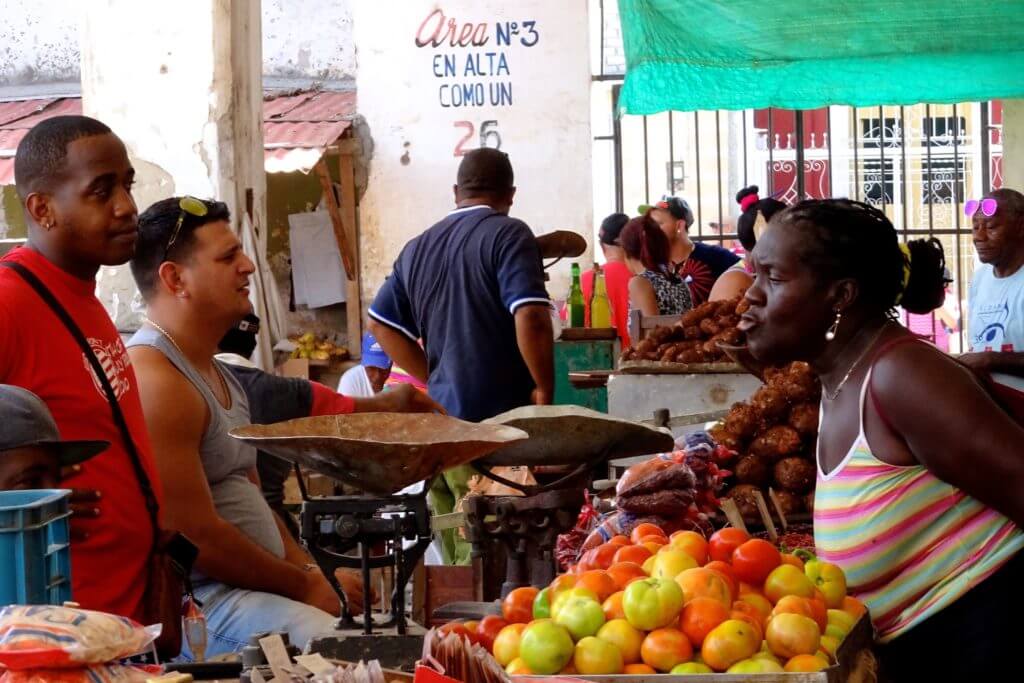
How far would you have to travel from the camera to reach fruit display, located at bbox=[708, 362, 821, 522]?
404 cm

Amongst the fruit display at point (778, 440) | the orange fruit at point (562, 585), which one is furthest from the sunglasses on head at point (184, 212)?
the orange fruit at point (562, 585)

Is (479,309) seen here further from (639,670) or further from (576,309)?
(639,670)

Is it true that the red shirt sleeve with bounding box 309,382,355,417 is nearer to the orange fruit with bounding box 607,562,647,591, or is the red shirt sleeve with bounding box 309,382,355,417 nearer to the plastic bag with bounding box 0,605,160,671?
the orange fruit with bounding box 607,562,647,591

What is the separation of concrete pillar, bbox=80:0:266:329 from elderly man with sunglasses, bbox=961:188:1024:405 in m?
3.94

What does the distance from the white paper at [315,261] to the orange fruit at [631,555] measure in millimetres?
8321

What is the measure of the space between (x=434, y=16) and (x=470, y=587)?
6410 millimetres

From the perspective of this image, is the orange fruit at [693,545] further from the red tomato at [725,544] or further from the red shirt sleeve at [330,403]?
the red shirt sleeve at [330,403]

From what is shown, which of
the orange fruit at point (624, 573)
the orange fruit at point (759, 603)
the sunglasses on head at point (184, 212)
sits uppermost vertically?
the sunglasses on head at point (184, 212)

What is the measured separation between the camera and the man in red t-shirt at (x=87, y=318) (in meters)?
2.92

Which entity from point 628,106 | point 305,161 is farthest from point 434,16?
point 628,106

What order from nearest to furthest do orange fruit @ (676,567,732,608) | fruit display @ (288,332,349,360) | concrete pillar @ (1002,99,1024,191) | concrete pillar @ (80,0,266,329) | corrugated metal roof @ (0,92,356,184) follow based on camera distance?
1. orange fruit @ (676,567,732,608)
2. concrete pillar @ (80,0,266,329)
3. corrugated metal roof @ (0,92,356,184)
4. fruit display @ (288,332,349,360)
5. concrete pillar @ (1002,99,1024,191)

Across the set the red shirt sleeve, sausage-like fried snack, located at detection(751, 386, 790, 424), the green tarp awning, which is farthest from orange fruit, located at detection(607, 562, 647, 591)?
the green tarp awning

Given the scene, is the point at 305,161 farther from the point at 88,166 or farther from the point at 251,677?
the point at 251,677

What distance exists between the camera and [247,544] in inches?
141
